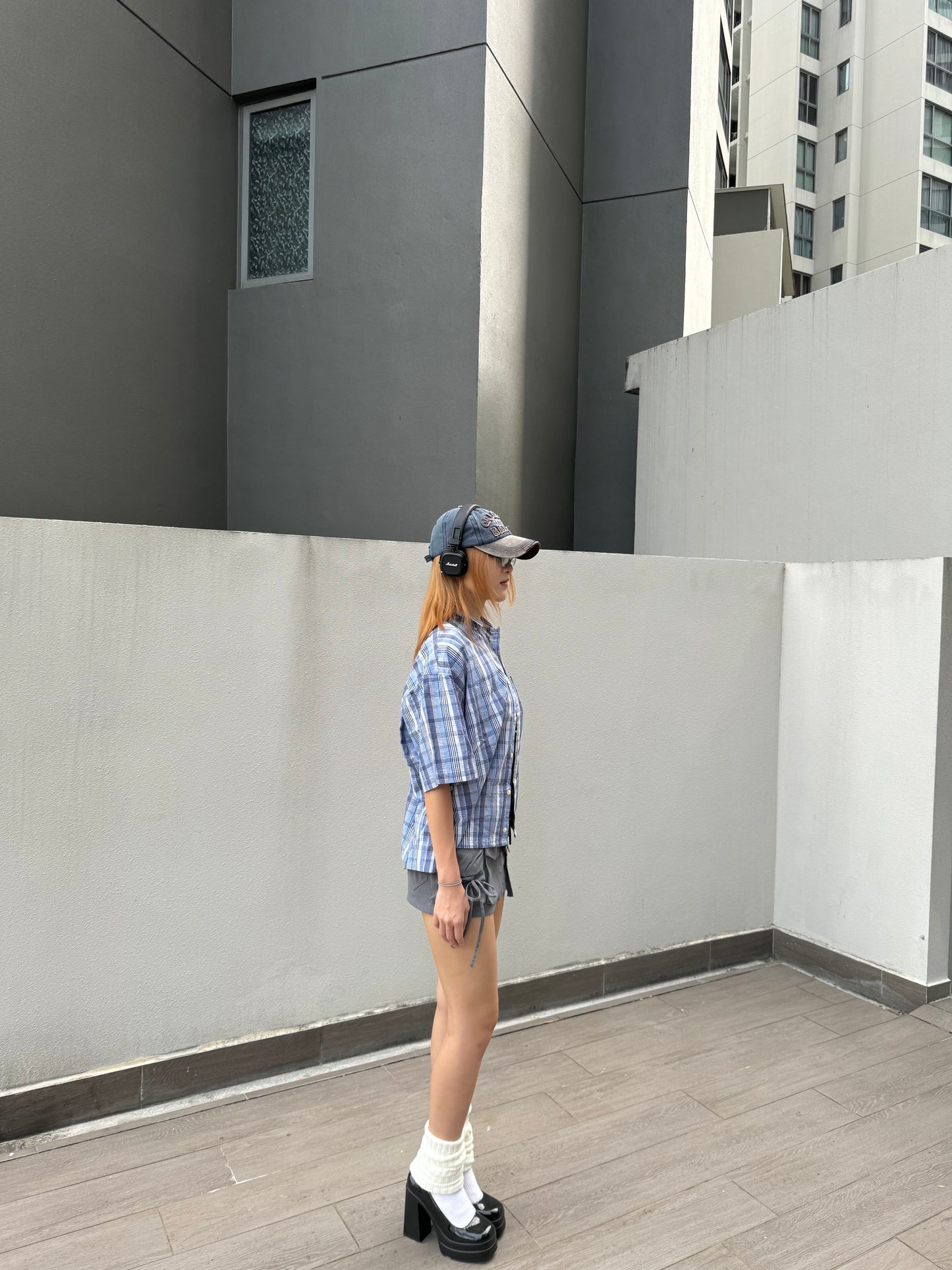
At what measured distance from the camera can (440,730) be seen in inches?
72.7

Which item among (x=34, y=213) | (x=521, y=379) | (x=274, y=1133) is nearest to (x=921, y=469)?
(x=521, y=379)

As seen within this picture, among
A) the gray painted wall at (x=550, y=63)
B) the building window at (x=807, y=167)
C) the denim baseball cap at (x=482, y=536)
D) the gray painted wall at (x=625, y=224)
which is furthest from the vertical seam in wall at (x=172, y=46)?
the building window at (x=807, y=167)

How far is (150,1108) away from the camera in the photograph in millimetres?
2531

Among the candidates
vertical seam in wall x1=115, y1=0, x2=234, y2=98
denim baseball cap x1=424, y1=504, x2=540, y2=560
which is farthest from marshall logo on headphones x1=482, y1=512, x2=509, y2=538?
vertical seam in wall x1=115, y1=0, x2=234, y2=98

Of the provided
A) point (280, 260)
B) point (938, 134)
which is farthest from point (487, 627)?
point (938, 134)

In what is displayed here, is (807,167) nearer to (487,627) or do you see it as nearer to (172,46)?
(172,46)

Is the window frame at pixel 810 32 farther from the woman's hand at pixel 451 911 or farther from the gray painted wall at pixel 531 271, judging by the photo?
the woman's hand at pixel 451 911

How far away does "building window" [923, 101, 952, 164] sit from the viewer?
28531 mm

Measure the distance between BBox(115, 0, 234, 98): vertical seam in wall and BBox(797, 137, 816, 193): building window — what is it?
102ft

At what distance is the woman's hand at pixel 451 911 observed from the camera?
184 centimetres

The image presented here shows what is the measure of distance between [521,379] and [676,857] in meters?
3.65

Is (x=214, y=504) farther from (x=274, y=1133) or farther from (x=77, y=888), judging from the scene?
(x=274, y=1133)

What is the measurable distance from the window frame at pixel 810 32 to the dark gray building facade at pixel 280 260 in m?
31.3

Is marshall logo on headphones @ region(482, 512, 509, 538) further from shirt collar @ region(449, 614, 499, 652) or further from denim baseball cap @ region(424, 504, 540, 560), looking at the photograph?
shirt collar @ region(449, 614, 499, 652)
